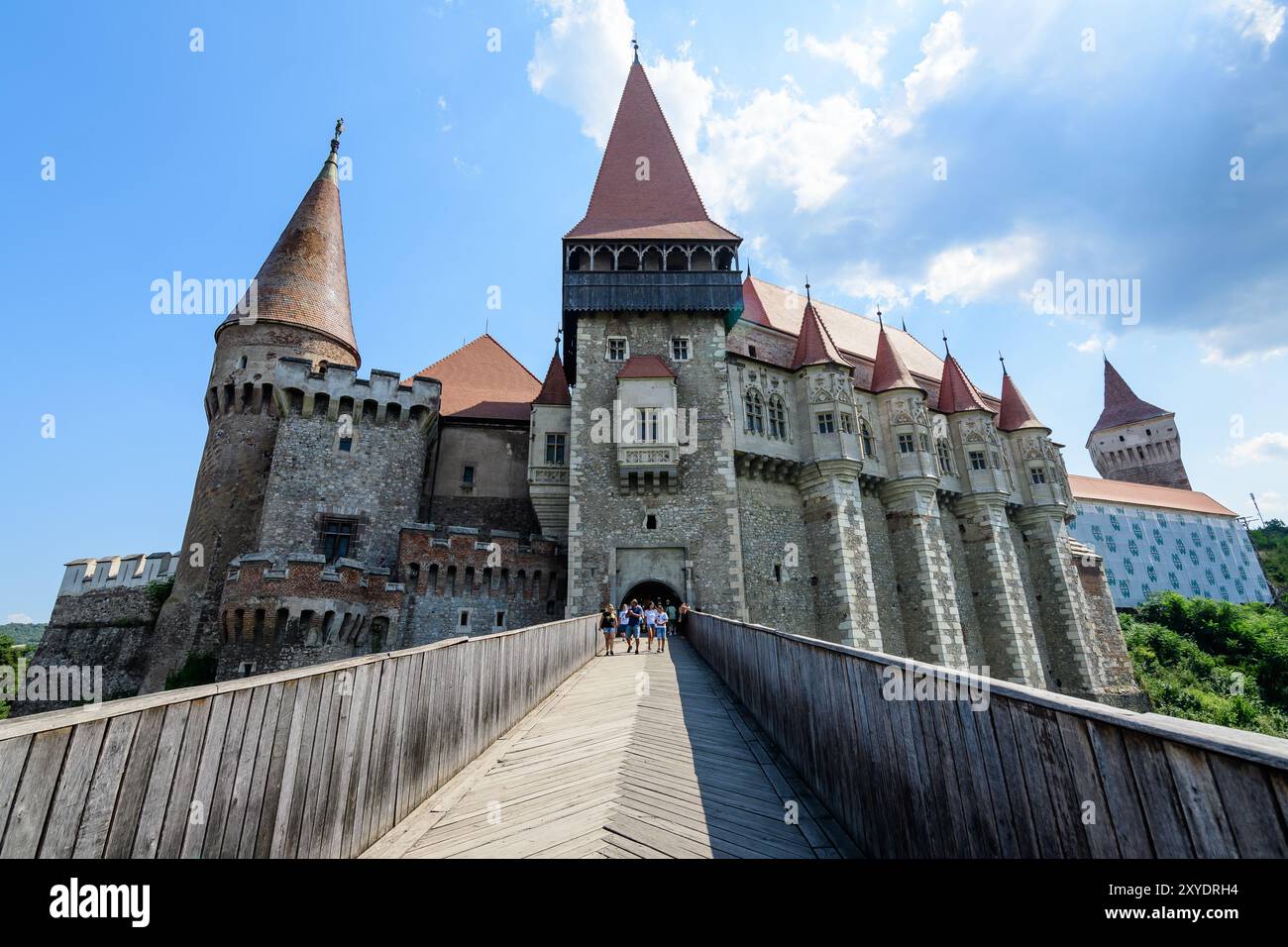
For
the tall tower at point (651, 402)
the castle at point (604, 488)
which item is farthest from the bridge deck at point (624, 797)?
the castle at point (604, 488)

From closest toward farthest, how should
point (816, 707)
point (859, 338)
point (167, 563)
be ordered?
point (816, 707)
point (167, 563)
point (859, 338)

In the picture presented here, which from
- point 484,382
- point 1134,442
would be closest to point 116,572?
point 484,382

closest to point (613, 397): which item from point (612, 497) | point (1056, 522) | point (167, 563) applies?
point (612, 497)

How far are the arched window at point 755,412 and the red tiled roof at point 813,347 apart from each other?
2.40 metres

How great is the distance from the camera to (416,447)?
21.1 meters

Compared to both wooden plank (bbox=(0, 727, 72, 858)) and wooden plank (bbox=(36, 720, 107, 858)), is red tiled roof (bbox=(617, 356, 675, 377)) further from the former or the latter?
wooden plank (bbox=(0, 727, 72, 858))

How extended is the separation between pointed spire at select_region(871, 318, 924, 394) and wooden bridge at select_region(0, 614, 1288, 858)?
2061 cm

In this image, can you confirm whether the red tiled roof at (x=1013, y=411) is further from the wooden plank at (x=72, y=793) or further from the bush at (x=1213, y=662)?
the wooden plank at (x=72, y=793)

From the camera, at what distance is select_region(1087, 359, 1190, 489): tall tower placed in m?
54.0

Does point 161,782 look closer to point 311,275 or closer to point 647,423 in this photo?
point 647,423

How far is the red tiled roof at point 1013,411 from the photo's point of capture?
28016 mm

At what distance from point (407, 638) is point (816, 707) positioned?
51.4ft

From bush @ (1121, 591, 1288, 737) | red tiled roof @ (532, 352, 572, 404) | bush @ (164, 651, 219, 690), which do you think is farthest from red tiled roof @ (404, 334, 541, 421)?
bush @ (1121, 591, 1288, 737)
